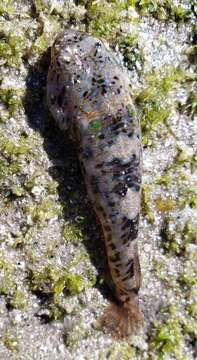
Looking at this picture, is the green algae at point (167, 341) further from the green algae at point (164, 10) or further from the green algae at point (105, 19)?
the green algae at point (164, 10)

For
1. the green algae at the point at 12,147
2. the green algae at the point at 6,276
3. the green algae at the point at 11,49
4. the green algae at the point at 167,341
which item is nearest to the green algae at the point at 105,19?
the green algae at the point at 11,49

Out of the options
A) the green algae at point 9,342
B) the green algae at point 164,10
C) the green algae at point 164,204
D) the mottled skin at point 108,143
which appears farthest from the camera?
the green algae at point 164,10

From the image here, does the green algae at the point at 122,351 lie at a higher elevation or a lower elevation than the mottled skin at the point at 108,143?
lower

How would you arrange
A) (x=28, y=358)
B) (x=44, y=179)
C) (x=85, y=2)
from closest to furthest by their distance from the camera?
1. (x=28, y=358)
2. (x=44, y=179)
3. (x=85, y=2)

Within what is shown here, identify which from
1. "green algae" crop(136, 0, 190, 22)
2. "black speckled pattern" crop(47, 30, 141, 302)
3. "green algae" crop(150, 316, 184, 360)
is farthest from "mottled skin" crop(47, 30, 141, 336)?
"green algae" crop(136, 0, 190, 22)

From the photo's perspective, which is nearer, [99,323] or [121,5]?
[99,323]

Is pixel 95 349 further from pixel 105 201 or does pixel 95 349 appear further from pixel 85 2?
pixel 85 2

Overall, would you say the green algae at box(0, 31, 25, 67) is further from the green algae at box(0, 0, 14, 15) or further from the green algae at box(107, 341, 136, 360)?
the green algae at box(107, 341, 136, 360)

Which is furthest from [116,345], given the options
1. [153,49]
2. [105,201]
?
[153,49]

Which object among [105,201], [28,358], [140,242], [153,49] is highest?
[153,49]
